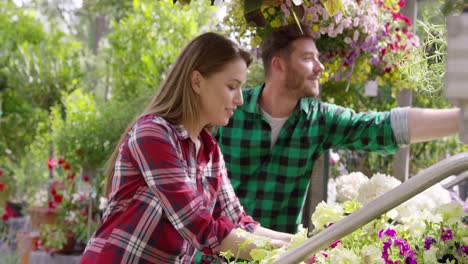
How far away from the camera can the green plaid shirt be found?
2055mm

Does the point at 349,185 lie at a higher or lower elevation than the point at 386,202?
lower

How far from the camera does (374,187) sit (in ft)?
6.09

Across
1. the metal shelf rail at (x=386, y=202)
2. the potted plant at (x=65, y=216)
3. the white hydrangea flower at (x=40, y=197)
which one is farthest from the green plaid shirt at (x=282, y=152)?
the white hydrangea flower at (x=40, y=197)

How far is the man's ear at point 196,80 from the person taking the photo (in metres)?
1.60

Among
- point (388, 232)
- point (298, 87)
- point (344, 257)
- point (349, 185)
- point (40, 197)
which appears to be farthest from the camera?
point (40, 197)

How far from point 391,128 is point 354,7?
1.29 feet

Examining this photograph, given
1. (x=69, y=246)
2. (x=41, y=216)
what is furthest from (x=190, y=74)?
(x=41, y=216)

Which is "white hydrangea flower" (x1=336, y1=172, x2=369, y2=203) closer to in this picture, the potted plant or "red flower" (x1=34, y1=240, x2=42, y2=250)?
the potted plant

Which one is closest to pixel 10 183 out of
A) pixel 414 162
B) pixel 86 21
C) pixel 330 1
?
pixel 414 162

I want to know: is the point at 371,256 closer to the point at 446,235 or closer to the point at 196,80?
the point at 446,235

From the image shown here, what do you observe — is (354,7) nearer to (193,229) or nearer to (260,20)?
(260,20)

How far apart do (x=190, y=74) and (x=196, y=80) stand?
0.02 meters

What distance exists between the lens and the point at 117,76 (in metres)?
5.18

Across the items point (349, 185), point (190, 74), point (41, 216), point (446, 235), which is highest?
point (190, 74)
